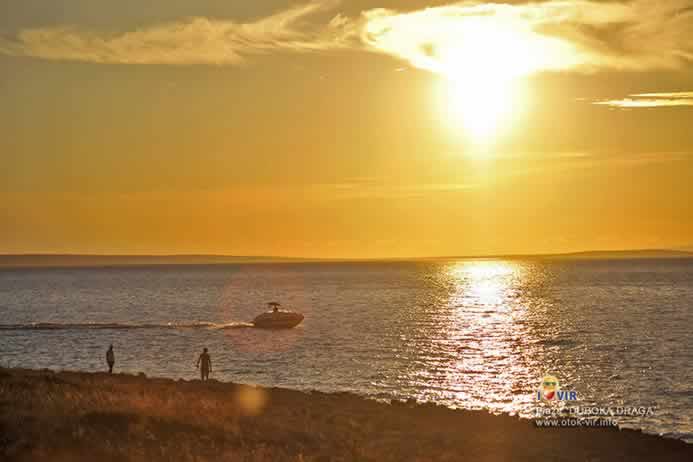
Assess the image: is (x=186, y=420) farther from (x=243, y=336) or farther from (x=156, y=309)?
(x=156, y=309)

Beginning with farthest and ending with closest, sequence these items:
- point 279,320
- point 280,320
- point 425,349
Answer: point 279,320 → point 280,320 → point 425,349

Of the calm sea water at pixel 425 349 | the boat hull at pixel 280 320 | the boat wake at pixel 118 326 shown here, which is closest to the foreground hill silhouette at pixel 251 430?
the calm sea water at pixel 425 349

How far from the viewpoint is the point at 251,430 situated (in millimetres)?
30094

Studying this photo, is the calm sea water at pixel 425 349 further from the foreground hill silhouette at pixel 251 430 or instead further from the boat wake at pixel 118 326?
the foreground hill silhouette at pixel 251 430

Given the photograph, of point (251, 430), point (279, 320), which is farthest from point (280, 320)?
point (251, 430)

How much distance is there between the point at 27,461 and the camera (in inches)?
898

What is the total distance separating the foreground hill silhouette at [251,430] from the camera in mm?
25031

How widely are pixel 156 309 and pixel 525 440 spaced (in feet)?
408

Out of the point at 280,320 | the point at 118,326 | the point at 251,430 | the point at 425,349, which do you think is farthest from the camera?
the point at 118,326

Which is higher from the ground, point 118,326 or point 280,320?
point 280,320

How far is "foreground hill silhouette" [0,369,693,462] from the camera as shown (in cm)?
2503

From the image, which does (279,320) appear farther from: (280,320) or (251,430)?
(251,430)

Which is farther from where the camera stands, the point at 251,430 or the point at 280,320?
the point at 280,320

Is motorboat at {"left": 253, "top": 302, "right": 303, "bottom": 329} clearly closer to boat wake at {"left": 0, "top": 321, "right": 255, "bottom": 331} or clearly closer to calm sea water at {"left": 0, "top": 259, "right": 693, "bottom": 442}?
calm sea water at {"left": 0, "top": 259, "right": 693, "bottom": 442}
